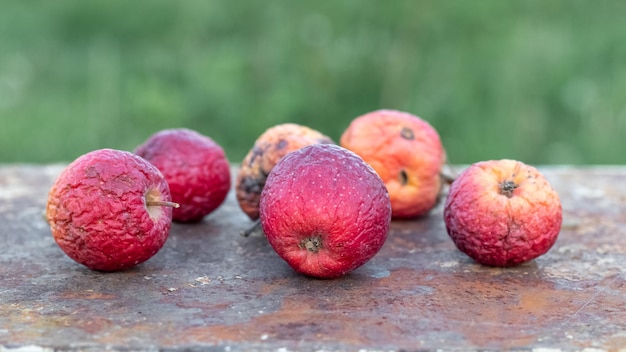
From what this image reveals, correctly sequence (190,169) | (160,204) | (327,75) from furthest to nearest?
(327,75), (190,169), (160,204)

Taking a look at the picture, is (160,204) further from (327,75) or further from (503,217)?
(327,75)

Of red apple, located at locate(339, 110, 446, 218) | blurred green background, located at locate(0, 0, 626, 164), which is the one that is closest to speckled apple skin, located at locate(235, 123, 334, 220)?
red apple, located at locate(339, 110, 446, 218)

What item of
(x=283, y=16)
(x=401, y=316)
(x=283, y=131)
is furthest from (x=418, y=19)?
(x=401, y=316)

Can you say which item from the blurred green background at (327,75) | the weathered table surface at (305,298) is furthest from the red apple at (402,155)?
the blurred green background at (327,75)

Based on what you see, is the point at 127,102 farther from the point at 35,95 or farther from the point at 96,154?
the point at 96,154

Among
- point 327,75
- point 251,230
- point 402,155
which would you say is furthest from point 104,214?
point 327,75

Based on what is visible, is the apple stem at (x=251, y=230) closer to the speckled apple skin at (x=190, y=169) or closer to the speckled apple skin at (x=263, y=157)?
the speckled apple skin at (x=263, y=157)

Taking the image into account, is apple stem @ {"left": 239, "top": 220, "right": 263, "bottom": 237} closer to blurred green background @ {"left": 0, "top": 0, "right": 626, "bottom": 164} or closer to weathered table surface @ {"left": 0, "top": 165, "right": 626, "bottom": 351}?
weathered table surface @ {"left": 0, "top": 165, "right": 626, "bottom": 351}
